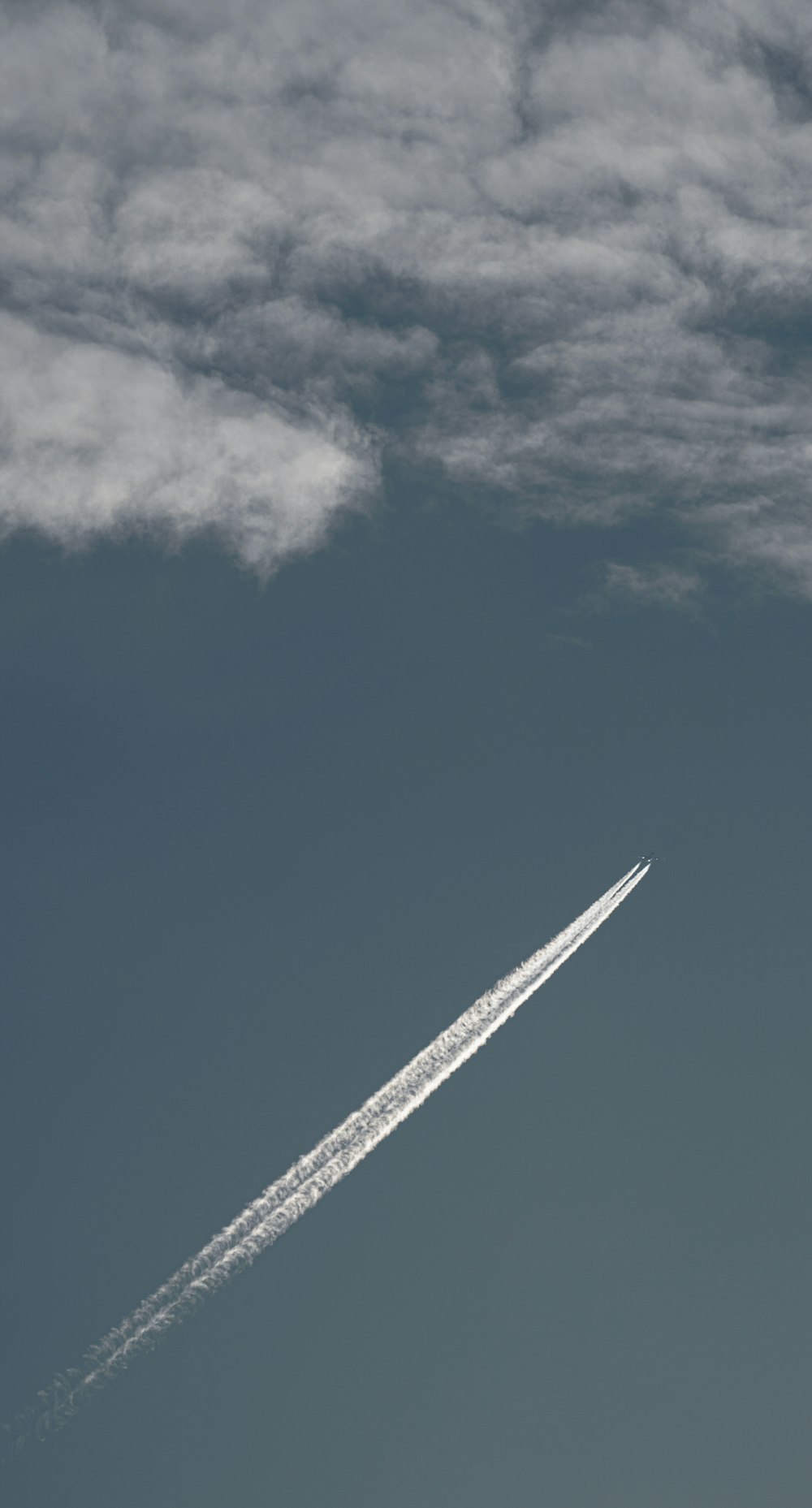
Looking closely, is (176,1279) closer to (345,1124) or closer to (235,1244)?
(235,1244)

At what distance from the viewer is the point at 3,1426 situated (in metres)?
173

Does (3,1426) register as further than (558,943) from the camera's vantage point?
No

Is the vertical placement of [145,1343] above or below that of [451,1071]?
below

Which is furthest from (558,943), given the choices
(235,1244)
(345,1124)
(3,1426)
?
(3,1426)

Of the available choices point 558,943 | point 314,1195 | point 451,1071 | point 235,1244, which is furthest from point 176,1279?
point 558,943

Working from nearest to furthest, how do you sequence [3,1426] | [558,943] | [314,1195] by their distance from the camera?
[3,1426]
[314,1195]
[558,943]

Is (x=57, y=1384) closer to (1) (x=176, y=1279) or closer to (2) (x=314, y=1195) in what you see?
(1) (x=176, y=1279)

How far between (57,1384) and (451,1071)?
55.9 metres

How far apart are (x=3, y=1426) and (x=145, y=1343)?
664 inches

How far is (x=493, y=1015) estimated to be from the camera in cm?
19188

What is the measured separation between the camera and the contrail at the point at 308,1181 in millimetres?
176500

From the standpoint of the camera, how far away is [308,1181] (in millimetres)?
185625

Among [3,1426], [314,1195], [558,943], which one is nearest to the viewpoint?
[3,1426]

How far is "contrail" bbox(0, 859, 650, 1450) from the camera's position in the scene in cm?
17650
